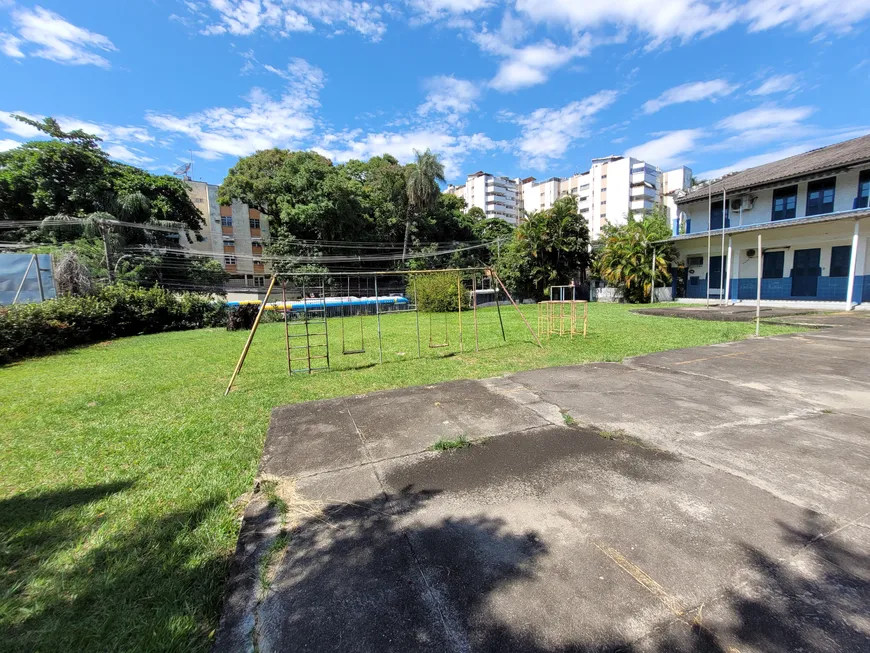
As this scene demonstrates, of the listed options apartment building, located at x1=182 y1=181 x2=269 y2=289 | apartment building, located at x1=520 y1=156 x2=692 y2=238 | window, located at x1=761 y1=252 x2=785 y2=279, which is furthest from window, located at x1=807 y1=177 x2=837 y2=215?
apartment building, located at x1=182 y1=181 x2=269 y2=289

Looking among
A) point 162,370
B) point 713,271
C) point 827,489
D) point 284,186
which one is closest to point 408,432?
point 827,489

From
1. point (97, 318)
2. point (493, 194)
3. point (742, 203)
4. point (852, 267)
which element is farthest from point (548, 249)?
point (493, 194)

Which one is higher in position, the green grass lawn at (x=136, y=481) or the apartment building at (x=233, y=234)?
the apartment building at (x=233, y=234)

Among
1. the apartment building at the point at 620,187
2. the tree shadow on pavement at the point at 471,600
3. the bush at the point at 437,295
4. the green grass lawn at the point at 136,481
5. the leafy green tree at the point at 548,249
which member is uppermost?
the apartment building at the point at 620,187

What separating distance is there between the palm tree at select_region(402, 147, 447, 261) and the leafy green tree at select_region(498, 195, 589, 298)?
11.4 m

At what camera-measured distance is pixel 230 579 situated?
2238mm

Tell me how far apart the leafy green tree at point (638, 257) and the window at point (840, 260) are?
747 centimetres

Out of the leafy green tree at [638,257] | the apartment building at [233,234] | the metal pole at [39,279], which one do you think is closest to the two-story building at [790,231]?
the leafy green tree at [638,257]

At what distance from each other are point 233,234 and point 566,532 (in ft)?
162

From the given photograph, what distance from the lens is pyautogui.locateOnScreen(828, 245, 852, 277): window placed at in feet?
56.6

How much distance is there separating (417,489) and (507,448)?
3.81 feet

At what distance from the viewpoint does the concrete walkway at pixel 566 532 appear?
1836 mm

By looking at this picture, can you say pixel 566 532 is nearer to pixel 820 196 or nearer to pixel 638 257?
pixel 820 196

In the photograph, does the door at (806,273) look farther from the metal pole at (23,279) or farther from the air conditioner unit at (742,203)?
the metal pole at (23,279)
